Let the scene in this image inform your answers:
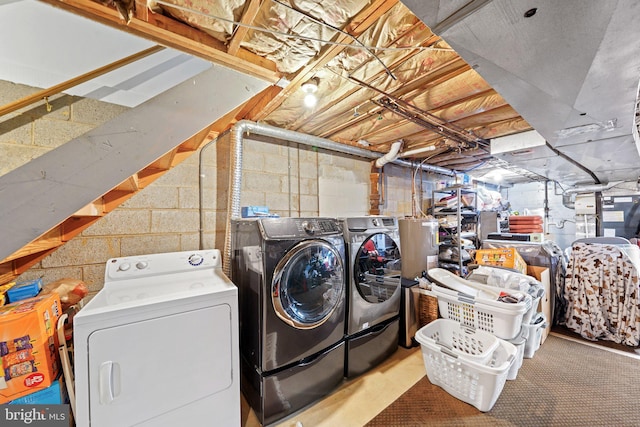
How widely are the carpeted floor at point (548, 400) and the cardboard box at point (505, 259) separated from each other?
0.86 m

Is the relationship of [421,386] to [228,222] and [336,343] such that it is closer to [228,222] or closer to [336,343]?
[336,343]

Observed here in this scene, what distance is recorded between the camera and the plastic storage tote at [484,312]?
1768mm

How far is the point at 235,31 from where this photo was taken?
121 centimetres

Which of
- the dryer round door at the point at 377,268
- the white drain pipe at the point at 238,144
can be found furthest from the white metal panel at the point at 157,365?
the dryer round door at the point at 377,268

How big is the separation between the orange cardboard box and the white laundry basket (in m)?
2.23

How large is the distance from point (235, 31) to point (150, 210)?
1524mm

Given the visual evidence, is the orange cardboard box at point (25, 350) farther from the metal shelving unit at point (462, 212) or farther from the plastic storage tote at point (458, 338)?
the metal shelving unit at point (462, 212)

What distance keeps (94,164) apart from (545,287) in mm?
3881

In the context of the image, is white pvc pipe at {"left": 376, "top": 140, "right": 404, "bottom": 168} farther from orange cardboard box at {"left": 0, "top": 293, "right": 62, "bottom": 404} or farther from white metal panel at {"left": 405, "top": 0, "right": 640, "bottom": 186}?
orange cardboard box at {"left": 0, "top": 293, "right": 62, "bottom": 404}

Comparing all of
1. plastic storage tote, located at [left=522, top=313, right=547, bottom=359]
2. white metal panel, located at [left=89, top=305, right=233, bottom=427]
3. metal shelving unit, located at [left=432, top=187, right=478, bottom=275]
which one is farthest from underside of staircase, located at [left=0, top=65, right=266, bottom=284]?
metal shelving unit, located at [left=432, top=187, right=478, bottom=275]

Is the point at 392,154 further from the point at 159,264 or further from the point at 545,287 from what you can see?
the point at 159,264

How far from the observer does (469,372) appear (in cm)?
164

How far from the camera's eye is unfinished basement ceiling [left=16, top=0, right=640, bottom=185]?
90 centimetres

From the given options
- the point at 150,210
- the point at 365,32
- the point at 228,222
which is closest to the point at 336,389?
the point at 228,222
